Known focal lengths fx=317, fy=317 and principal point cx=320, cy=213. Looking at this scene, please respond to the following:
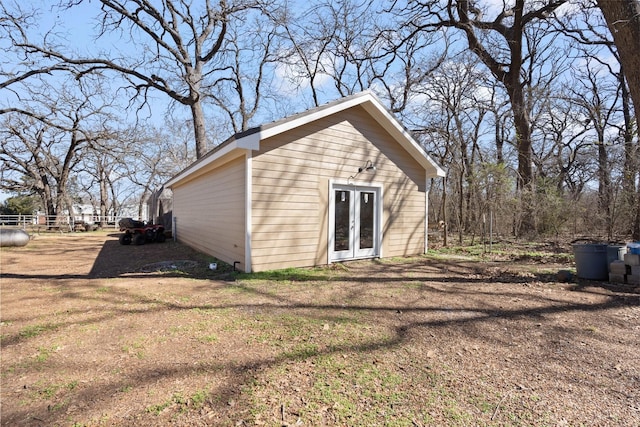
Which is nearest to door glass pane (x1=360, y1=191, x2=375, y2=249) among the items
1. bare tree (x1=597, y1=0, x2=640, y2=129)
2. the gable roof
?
the gable roof

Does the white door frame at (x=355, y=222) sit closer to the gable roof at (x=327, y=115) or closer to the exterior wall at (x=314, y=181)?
the exterior wall at (x=314, y=181)

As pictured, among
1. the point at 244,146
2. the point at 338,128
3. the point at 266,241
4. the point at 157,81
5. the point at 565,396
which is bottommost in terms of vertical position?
the point at 565,396

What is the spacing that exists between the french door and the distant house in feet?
0.08

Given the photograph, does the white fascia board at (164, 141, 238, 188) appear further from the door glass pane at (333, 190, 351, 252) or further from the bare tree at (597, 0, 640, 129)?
the bare tree at (597, 0, 640, 129)

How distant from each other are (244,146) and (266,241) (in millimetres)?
2016

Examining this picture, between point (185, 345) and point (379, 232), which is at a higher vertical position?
point (379, 232)

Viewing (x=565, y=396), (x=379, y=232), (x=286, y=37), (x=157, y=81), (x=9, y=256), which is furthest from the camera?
(x=286, y=37)

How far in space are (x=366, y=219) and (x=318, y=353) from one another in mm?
5640

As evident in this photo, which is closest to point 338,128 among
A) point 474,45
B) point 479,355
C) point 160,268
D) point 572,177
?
point 160,268

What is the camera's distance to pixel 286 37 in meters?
17.8

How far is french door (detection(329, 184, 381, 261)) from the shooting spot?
7848 mm

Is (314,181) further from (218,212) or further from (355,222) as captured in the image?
(218,212)

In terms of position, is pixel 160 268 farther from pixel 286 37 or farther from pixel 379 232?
pixel 286 37

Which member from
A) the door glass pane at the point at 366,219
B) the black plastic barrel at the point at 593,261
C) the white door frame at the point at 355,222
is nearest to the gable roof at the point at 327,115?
the white door frame at the point at 355,222
